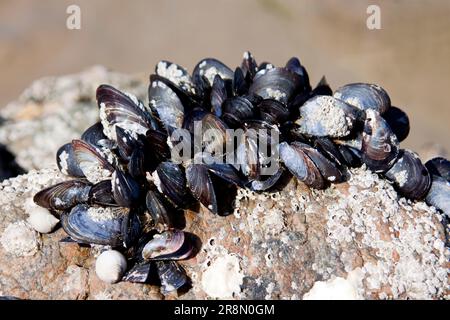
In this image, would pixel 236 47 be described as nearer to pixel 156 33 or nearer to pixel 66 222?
pixel 156 33

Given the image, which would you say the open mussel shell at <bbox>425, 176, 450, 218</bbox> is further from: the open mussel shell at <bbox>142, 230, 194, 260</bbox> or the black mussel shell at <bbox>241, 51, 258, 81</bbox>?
the open mussel shell at <bbox>142, 230, 194, 260</bbox>

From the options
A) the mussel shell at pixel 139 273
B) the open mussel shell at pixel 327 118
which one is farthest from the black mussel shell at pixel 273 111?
the mussel shell at pixel 139 273

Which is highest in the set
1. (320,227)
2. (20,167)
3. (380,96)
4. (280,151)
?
(380,96)

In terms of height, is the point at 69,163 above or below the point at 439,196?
above

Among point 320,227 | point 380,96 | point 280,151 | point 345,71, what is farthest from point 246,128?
point 345,71

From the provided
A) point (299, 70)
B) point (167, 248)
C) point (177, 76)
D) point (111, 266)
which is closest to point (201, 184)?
point (167, 248)

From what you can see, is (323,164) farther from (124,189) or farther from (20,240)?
(20,240)
